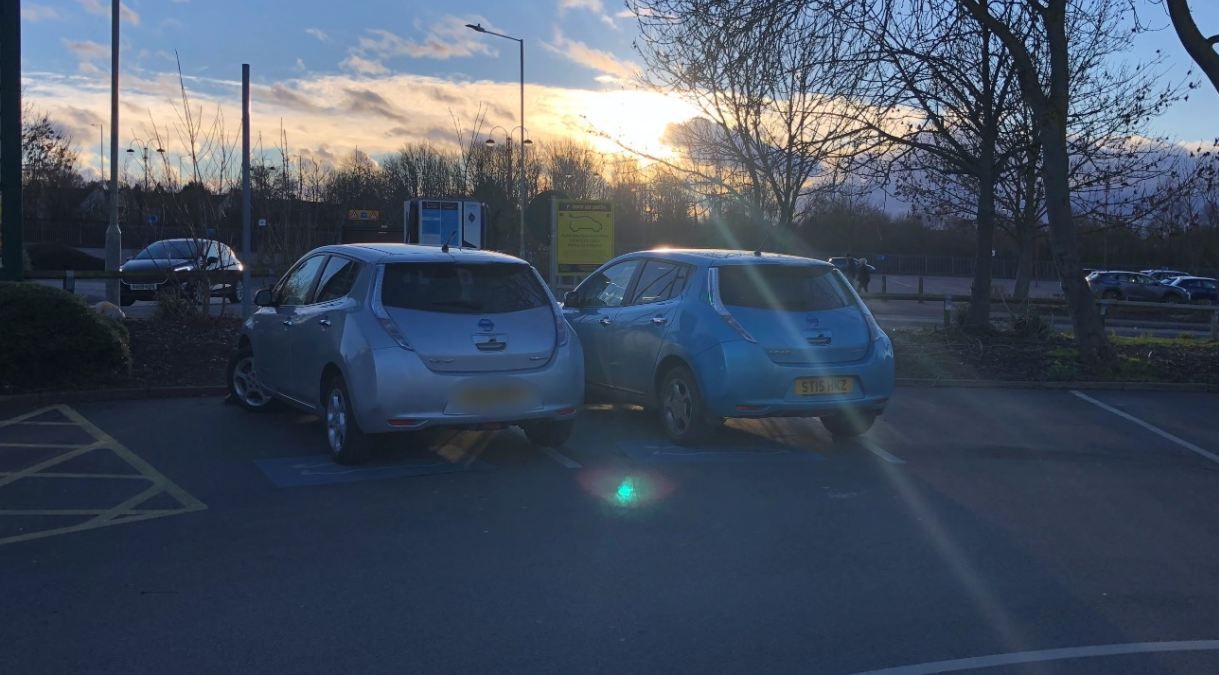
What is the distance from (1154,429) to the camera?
1060 centimetres

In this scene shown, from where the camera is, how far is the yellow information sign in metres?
22.2

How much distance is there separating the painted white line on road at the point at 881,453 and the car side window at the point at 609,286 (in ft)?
8.29

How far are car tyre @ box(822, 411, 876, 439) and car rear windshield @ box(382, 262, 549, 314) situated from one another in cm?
286

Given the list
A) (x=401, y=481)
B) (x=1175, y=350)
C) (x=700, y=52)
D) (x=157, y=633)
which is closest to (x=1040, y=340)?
(x=1175, y=350)

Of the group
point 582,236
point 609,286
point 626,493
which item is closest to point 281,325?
point 609,286

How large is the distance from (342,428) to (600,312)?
301 cm

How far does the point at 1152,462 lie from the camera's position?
8906 millimetres

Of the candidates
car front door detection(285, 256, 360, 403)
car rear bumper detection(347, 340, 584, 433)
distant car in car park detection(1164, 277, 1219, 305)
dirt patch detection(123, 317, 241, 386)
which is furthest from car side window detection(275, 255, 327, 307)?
distant car in car park detection(1164, 277, 1219, 305)

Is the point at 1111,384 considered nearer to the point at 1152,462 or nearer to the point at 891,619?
the point at 1152,462

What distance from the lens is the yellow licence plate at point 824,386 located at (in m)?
8.36

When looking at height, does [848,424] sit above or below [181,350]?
below

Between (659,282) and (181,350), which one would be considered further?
(181,350)

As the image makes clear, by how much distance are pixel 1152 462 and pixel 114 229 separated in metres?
17.5

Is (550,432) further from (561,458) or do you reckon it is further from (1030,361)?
(1030,361)
